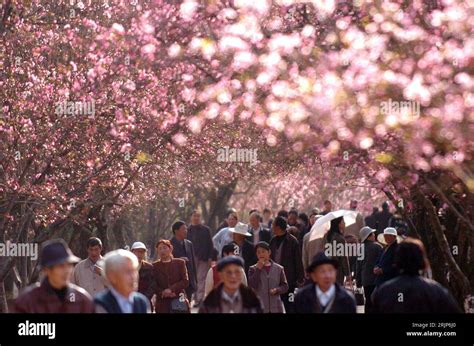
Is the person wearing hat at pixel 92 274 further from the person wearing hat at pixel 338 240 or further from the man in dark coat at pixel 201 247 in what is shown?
the man in dark coat at pixel 201 247

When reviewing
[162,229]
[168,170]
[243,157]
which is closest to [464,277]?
[243,157]

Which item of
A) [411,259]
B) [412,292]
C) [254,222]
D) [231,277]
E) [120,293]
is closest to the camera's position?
[120,293]

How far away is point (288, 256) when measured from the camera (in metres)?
19.1

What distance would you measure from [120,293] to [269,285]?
6156 millimetres

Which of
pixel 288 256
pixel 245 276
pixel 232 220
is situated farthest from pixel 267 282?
pixel 232 220

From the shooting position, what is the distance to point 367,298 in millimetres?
20438

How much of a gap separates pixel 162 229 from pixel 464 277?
34.6 meters

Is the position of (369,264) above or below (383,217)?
below

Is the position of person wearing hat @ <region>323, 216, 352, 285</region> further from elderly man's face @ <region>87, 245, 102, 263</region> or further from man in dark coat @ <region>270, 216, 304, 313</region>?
elderly man's face @ <region>87, 245, 102, 263</region>

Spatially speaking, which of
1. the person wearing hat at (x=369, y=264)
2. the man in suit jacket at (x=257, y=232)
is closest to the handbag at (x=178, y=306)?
the person wearing hat at (x=369, y=264)

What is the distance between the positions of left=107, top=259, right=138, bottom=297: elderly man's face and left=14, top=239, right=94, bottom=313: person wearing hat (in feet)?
0.85

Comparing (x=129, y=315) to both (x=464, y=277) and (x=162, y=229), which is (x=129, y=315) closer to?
(x=464, y=277)

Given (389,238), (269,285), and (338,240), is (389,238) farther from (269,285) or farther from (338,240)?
(269,285)

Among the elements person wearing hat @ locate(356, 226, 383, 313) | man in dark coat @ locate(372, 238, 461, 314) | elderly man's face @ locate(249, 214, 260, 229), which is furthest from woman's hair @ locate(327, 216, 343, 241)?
man in dark coat @ locate(372, 238, 461, 314)
